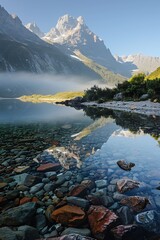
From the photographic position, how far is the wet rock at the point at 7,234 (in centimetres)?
641

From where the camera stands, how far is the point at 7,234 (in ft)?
21.5

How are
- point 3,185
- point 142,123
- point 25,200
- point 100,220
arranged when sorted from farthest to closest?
point 142,123, point 3,185, point 25,200, point 100,220

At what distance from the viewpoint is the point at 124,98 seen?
99312 mm

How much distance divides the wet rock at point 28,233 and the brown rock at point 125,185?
444 centimetres

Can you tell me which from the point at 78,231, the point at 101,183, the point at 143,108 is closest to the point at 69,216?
the point at 78,231

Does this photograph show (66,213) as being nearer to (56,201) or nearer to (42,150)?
(56,201)

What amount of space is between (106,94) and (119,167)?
10963cm

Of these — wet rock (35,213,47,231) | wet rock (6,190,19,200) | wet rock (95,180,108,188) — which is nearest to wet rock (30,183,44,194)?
wet rock (6,190,19,200)

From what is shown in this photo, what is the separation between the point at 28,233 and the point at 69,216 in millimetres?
1507

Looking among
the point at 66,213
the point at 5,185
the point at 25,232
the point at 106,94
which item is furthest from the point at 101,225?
the point at 106,94

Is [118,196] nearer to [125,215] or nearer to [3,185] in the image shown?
[125,215]

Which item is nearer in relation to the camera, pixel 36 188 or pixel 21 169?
pixel 36 188

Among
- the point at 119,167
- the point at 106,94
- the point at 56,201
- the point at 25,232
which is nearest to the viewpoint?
the point at 25,232

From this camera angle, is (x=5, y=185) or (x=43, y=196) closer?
(x=43, y=196)
